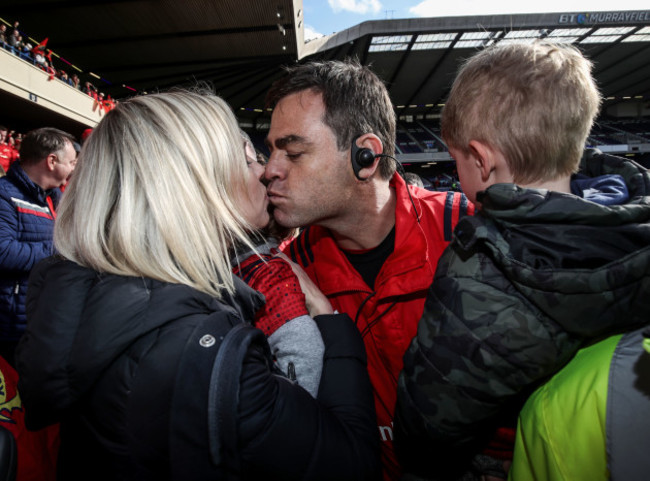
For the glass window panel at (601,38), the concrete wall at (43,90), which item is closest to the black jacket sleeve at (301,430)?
the concrete wall at (43,90)

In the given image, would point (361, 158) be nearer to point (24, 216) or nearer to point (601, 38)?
point (24, 216)

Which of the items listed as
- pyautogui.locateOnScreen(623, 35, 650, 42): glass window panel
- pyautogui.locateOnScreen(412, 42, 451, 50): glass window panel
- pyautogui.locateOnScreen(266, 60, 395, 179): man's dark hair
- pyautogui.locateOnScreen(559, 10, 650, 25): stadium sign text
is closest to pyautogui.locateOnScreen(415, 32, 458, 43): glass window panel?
pyautogui.locateOnScreen(412, 42, 451, 50): glass window panel

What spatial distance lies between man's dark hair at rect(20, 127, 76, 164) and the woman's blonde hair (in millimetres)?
2889

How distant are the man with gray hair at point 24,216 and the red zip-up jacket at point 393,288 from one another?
237cm

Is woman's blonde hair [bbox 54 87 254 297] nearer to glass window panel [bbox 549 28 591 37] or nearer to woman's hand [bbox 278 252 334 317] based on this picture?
woman's hand [bbox 278 252 334 317]

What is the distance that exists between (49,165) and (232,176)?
3.02 meters

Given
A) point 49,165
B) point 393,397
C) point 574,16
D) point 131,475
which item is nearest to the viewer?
point 131,475

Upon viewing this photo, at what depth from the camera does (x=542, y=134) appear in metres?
1.04

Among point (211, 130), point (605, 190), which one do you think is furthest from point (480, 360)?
point (211, 130)

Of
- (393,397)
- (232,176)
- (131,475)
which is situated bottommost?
(393,397)

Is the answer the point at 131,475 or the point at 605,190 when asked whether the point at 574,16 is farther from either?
the point at 131,475

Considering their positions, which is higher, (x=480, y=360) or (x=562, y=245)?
(x=562, y=245)

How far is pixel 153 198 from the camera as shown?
929 millimetres

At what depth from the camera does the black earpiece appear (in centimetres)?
178
